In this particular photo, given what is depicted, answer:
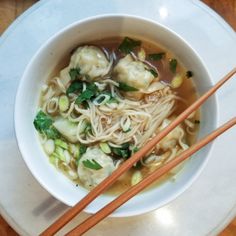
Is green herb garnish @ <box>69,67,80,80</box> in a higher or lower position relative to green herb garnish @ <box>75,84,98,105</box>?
higher

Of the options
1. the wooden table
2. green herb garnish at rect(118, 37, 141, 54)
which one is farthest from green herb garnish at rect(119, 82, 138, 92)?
the wooden table

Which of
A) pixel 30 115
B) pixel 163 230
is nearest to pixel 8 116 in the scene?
pixel 30 115

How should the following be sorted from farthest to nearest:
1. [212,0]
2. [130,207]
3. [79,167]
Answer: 1. [212,0]
2. [79,167]
3. [130,207]

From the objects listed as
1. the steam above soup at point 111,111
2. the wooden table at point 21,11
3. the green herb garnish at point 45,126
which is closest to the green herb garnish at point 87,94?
the steam above soup at point 111,111

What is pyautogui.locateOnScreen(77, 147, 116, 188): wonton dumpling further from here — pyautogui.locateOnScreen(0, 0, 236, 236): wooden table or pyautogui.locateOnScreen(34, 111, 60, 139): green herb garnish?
pyautogui.locateOnScreen(0, 0, 236, 236): wooden table

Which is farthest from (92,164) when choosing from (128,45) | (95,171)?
(128,45)

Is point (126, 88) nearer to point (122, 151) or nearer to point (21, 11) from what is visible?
point (122, 151)

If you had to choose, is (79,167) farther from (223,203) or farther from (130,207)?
(223,203)
